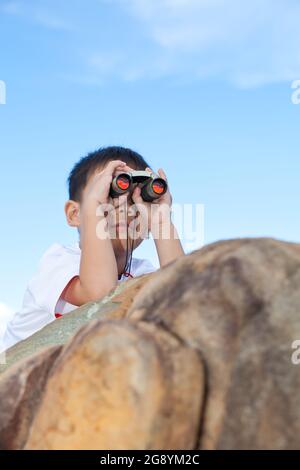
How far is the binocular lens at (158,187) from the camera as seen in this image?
14.5ft

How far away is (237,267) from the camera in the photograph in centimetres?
199

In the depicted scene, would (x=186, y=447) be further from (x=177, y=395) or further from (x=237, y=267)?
(x=237, y=267)

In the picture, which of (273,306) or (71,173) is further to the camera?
(71,173)

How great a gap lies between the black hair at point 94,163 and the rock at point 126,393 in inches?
123

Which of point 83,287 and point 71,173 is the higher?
point 71,173

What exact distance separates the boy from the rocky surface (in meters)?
2.13

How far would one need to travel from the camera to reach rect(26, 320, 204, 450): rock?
177cm

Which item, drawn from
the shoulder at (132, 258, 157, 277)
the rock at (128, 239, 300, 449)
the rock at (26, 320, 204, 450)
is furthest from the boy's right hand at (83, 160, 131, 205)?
the rock at (26, 320, 204, 450)

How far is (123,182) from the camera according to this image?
13.9ft

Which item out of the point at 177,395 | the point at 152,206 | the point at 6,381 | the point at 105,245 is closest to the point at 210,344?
the point at 177,395

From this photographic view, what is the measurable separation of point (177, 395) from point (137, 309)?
380 millimetres

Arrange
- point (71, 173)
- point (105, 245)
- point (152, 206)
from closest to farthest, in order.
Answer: point (105, 245) → point (152, 206) → point (71, 173)

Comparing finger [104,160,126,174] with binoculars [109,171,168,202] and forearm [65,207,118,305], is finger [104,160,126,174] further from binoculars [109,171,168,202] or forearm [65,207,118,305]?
forearm [65,207,118,305]

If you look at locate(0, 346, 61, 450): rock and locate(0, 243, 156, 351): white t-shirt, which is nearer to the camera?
locate(0, 346, 61, 450): rock
